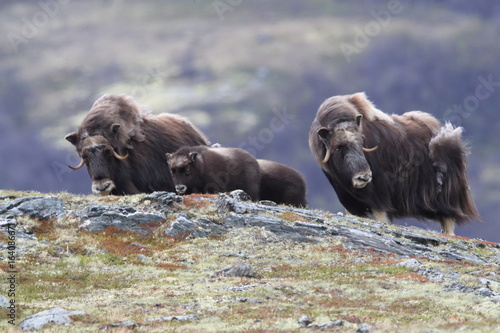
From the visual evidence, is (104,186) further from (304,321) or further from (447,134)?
(304,321)

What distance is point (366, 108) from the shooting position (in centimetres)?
1938

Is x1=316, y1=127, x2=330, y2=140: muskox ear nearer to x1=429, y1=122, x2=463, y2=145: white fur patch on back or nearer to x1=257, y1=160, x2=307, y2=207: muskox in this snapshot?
x1=257, y1=160, x2=307, y2=207: muskox

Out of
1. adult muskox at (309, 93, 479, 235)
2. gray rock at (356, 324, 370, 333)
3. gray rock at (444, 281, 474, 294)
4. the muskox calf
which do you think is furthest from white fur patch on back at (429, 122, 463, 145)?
gray rock at (356, 324, 370, 333)

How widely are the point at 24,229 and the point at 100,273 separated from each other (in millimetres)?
2999

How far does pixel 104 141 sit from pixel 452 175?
8.46 m

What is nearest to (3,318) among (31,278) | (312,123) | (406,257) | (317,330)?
(31,278)

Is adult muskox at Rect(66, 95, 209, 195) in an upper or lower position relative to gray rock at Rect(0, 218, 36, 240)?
upper

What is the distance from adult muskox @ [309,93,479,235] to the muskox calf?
6.31ft

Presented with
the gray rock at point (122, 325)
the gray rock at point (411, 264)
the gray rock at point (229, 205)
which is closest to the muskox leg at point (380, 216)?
the gray rock at point (229, 205)

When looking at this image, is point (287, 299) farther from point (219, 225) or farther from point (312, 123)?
point (312, 123)

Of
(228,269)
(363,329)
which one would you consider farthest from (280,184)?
(363,329)

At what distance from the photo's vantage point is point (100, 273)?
12.7 meters

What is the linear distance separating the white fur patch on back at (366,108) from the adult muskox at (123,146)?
13.7 ft

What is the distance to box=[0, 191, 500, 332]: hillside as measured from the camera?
9000 mm
